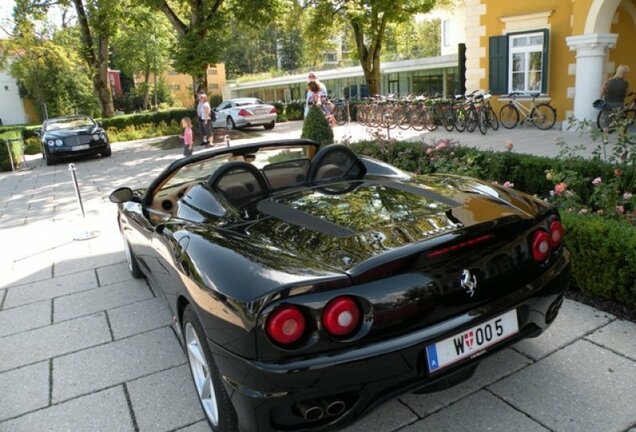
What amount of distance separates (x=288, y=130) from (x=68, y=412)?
19.3 m

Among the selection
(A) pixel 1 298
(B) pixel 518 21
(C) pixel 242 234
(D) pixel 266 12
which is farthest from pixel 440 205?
(D) pixel 266 12

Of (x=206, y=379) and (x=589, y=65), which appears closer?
(x=206, y=379)

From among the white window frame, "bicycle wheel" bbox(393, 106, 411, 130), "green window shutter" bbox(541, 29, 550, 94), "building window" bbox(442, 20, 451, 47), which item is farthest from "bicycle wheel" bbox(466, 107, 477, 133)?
"building window" bbox(442, 20, 451, 47)

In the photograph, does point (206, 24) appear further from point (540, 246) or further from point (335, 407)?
point (335, 407)

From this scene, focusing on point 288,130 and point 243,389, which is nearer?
point 243,389

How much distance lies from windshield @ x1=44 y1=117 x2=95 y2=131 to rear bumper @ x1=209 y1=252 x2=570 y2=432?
16.7 meters

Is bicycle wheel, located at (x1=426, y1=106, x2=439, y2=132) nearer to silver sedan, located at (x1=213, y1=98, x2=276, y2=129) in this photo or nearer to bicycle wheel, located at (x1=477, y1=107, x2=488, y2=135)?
bicycle wheel, located at (x1=477, y1=107, x2=488, y2=135)

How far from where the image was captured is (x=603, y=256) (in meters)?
3.38

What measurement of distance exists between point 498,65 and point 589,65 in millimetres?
2988

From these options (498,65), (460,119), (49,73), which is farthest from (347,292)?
(49,73)

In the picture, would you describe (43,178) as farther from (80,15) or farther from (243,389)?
(243,389)

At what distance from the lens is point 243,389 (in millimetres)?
1990

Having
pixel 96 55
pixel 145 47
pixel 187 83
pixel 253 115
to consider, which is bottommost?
pixel 253 115

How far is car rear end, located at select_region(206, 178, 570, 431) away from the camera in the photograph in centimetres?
192
